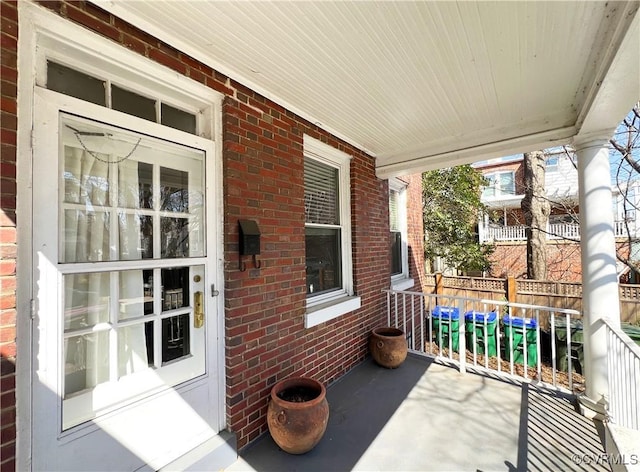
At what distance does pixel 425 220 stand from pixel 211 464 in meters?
8.65

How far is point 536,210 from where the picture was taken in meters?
7.28

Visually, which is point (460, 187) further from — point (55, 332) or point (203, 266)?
point (55, 332)

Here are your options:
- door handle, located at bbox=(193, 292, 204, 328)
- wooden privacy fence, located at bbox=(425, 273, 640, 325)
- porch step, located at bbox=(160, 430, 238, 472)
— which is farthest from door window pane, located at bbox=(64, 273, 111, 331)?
wooden privacy fence, located at bbox=(425, 273, 640, 325)

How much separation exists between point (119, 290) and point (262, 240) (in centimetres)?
100

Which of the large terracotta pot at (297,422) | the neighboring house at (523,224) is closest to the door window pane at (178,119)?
the large terracotta pot at (297,422)

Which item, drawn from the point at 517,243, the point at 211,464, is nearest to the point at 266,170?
the point at 211,464

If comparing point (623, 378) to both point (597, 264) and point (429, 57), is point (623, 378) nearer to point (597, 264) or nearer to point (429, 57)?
point (597, 264)

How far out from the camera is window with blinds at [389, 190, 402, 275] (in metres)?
4.95

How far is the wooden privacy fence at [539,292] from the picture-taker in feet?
18.6

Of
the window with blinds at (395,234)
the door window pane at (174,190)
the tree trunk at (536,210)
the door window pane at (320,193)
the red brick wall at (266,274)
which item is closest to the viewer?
the door window pane at (174,190)

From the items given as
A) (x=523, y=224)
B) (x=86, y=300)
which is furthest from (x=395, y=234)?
(x=523, y=224)

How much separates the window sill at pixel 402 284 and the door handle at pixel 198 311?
3.18m

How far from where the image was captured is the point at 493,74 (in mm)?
2049

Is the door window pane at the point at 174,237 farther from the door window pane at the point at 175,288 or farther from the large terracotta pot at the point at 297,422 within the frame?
the large terracotta pot at the point at 297,422
